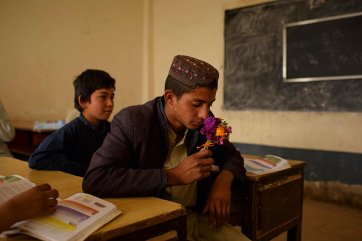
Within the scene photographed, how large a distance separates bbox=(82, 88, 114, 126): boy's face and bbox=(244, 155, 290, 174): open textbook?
92 centimetres

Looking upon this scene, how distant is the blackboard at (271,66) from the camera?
3.53 m

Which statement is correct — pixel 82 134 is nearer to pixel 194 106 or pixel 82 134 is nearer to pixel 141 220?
pixel 194 106

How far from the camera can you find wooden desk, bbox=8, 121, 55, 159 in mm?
3381

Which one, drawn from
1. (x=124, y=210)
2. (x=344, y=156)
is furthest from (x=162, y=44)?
(x=124, y=210)

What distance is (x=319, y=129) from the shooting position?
3703 mm

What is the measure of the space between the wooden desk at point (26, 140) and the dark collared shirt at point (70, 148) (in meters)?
1.54

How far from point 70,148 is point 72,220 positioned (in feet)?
3.44

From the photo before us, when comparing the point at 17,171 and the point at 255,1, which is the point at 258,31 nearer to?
the point at 255,1

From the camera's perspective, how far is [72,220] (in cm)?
86

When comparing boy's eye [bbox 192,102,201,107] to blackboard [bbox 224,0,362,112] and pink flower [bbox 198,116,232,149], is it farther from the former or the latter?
blackboard [bbox 224,0,362,112]

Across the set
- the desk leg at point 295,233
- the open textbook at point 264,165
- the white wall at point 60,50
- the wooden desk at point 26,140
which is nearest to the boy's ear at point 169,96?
the open textbook at point 264,165

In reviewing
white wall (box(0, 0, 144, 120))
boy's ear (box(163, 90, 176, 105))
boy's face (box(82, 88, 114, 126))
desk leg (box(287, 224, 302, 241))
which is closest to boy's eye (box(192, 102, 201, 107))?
boy's ear (box(163, 90, 176, 105))

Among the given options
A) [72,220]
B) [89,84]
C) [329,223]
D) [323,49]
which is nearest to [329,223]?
[329,223]

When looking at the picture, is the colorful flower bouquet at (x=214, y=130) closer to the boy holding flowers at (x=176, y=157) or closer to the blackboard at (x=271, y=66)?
the boy holding flowers at (x=176, y=157)
